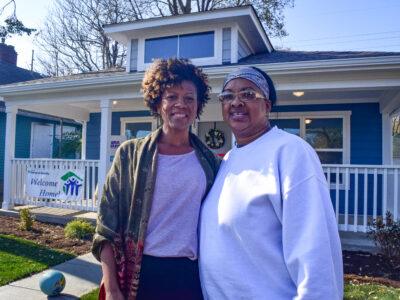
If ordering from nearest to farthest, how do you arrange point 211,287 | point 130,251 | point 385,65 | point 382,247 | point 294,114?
point 211,287 → point 130,251 → point 382,247 → point 385,65 → point 294,114

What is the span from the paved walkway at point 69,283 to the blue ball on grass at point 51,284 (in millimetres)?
78

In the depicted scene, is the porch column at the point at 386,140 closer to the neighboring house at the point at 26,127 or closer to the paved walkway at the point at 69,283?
the paved walkway at the point at 69,283

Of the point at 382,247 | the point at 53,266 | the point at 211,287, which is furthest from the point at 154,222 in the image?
the point at 382,247

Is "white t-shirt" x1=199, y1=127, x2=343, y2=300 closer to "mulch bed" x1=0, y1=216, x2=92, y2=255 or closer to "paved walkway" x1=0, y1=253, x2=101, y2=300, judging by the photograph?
"paved walkway" x1=0, y1=253, x2=101, y2=300

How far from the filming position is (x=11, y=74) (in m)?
17.2

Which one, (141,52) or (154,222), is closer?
(154,222)

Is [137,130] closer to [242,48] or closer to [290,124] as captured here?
[242,48]

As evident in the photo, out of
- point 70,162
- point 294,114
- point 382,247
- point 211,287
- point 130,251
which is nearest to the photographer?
point 211,287

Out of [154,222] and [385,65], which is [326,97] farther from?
[154,222]

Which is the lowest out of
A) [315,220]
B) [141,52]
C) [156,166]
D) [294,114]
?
[315,220]

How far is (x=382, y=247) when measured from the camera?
5523mm

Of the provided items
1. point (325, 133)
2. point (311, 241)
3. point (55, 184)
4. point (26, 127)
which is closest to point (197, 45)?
point (325, 133)

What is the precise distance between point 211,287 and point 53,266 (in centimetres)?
429

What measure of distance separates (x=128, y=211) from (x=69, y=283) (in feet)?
10.5
